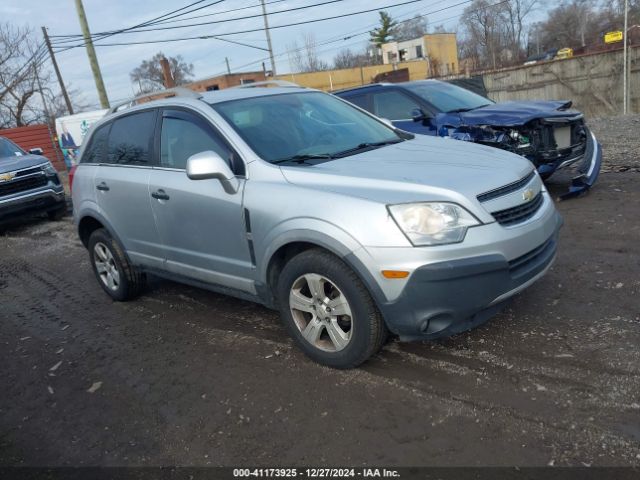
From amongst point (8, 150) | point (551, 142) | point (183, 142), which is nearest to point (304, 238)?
point (183, 142)

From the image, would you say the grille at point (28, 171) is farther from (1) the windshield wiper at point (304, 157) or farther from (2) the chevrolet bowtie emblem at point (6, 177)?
(1) the windshield wiper at point (304, 157)

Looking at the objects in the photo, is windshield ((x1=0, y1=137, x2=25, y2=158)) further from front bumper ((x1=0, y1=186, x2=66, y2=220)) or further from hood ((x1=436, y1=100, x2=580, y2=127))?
hood ((x1=436, y1=100, x2=580, y2=127))

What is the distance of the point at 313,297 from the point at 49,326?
3.03m

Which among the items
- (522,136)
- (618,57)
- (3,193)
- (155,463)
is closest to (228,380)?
(155,463)

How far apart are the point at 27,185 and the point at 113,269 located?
6222 millimetres

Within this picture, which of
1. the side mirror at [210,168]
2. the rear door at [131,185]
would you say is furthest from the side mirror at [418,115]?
the side mirror at [210,168]

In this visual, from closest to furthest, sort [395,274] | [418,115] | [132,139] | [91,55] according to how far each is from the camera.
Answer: [395,274], [132,139], [418,115], [91,55]

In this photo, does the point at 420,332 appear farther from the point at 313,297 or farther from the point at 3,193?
the point at 3,193

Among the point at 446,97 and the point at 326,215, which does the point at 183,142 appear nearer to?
the point at 326,215

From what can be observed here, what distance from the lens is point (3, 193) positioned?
32.2ft

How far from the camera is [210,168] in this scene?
347cm

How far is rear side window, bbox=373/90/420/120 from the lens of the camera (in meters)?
8.10

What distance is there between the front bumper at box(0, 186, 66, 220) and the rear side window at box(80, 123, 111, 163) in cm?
552

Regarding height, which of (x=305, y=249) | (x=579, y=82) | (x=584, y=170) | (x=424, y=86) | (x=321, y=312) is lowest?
(x=579, y=82)
